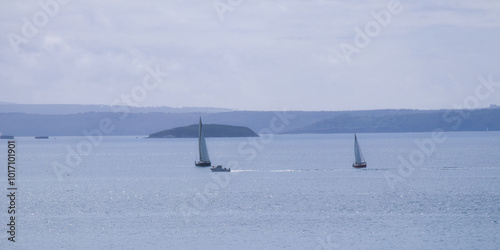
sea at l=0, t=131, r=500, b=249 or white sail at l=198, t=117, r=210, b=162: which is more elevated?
white sail at l=198, t=117, r=210, b=162

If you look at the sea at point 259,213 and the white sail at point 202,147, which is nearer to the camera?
the sea at point 259,213

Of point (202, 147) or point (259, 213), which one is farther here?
point (202, 147)

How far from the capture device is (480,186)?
84812mm

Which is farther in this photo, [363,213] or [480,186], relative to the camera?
[480,186]

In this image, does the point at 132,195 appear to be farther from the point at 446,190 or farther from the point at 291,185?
the point at 446,190

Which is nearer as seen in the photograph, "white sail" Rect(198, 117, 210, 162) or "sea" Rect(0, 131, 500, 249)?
"sea" Rect(0, 131, 500, 249)

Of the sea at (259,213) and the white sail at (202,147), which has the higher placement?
the white sail at (202,147)

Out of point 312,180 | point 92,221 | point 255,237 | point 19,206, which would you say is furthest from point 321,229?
point 312,180

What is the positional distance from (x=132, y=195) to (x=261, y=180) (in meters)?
24.5

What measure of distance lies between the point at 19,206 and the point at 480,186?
167 ft

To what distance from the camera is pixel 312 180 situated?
97.0 metres

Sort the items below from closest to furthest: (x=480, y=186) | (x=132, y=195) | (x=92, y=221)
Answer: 1. (x=92, y=221)
2. (x=132, y=195)
3. (x=480, y=186)

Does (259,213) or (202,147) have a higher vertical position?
(202,147)

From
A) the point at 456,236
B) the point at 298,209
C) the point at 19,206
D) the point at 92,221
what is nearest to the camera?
the point at 456,236
